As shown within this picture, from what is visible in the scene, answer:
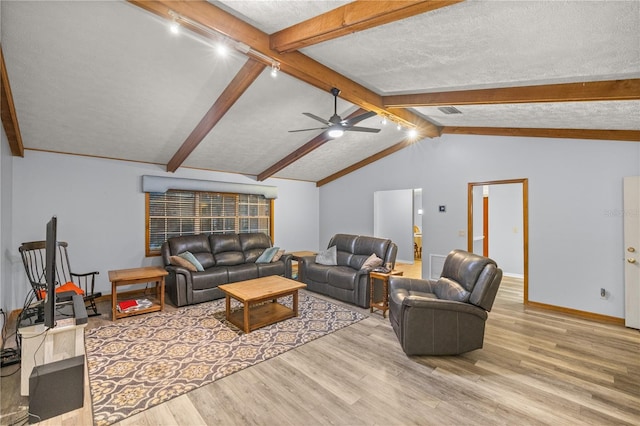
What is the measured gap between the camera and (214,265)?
200 inches

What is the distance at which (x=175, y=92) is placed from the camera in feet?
11.1

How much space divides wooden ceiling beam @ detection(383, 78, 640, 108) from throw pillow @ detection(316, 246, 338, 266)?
2.71m

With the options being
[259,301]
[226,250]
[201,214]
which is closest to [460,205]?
[259,301]

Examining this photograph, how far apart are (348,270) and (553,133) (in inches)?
146

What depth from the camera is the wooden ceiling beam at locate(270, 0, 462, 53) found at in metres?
1.77

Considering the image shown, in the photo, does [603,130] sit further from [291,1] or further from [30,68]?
[30,68]

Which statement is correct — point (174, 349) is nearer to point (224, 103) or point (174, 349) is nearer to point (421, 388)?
point (421, 388)

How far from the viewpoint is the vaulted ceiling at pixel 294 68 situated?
76.3 inches

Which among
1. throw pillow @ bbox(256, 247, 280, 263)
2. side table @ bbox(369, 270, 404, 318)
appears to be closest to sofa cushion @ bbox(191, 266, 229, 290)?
throw pillow @ bbox(256, 247, 280, 263)

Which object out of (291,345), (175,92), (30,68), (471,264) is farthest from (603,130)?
(30,68)

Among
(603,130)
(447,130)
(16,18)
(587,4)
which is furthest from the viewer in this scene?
(447,130)

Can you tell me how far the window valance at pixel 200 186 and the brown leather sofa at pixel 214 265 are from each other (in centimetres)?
100

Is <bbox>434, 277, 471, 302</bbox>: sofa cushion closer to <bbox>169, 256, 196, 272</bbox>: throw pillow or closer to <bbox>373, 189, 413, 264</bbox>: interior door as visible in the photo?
<bbox>169, 256, 196, 272</bbox>: throw pillow

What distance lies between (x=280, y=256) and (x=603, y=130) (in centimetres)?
531
